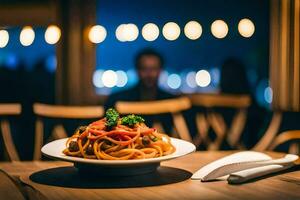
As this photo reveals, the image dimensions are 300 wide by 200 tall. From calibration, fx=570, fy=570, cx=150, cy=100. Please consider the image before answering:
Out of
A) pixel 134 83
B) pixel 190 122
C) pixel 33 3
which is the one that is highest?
pixel 33 3

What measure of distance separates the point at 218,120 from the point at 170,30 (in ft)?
3.01

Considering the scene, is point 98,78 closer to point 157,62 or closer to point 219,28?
point 157,62

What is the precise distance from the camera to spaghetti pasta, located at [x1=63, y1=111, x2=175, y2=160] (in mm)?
1697

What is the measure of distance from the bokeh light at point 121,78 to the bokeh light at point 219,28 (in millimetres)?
936

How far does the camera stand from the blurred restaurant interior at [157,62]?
4.72 metres

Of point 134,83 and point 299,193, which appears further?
point 134,83

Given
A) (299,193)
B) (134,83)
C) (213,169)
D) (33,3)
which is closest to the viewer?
(299,193)

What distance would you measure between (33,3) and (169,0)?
3.97ft

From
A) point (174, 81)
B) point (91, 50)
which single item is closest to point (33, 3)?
point (91, 50)

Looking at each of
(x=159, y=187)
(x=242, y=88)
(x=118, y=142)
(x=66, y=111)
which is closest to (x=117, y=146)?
(x=118, y=142)

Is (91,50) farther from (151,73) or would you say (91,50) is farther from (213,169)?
(213,169)

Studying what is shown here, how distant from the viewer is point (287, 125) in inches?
186

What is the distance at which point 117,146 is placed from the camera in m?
1.70

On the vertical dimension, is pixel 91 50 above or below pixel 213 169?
above
